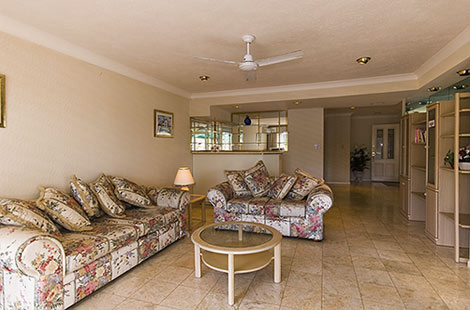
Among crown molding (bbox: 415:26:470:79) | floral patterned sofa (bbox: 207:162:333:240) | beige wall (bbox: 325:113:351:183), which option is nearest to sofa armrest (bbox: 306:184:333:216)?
floral patterned sofa (bbox: 207:162:333:240)

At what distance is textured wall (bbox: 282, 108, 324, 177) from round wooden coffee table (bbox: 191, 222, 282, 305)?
437 centimetres

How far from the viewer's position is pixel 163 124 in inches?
187

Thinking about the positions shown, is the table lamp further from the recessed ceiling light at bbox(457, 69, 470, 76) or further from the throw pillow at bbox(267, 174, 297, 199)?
the recessed ceiling light at bbox(457, 69, 470, 76)

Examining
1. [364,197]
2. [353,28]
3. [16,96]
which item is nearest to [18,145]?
[16,96]

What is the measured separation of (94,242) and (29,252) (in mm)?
539

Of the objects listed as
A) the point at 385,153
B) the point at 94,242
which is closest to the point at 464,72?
the point at 94,242

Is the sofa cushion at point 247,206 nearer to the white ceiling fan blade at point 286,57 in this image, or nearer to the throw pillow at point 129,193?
the throw pillow at point 129,193

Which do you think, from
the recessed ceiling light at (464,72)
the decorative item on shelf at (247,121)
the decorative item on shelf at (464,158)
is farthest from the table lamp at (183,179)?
the recessed ceiling light at (464,72)

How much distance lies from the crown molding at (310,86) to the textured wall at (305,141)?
69.9 inches

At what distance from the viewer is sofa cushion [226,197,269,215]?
3.66 m

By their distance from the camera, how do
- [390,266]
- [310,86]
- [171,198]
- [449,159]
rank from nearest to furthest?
[390,266], [449,159], [171,198], [310,86]

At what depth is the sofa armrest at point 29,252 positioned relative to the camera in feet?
5.59

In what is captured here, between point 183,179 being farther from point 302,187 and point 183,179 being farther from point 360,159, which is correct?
point 360,159

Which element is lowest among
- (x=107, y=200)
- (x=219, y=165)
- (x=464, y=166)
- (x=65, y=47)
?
(x=107, y=200)
